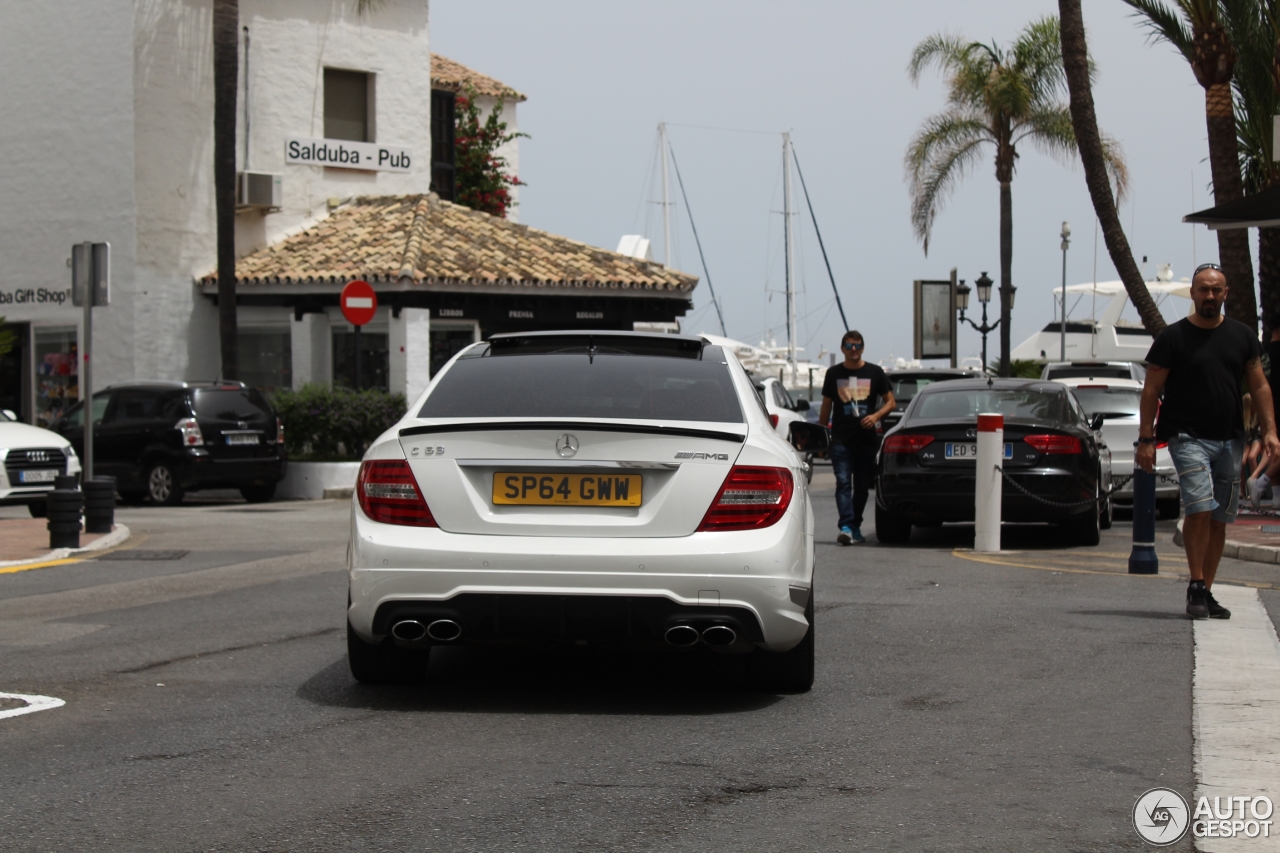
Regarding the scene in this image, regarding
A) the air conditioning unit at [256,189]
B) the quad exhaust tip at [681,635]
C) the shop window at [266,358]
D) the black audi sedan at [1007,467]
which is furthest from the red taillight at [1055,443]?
the air conditioning unit at [256,189]

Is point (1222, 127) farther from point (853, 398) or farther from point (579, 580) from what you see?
point (579, 580)

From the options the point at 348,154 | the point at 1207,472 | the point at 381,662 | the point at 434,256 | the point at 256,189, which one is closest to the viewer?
the point at 381,662

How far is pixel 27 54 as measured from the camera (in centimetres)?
2827

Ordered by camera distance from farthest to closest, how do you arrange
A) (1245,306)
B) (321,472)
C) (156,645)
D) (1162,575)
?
1. (321,472)
2. (1245,306)
3. (1162,575)
4. (156,645)

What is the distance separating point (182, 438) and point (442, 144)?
46.8 ft

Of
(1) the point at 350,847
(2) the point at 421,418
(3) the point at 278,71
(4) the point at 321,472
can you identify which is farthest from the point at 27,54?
(1) the point at 350,847

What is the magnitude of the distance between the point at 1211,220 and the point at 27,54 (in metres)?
22.1

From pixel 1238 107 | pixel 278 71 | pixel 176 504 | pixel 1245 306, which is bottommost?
pixel 176 504

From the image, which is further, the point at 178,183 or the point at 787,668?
the point at 178,183

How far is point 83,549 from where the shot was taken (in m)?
Result: 13.8

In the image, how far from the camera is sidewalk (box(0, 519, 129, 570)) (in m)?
13.1

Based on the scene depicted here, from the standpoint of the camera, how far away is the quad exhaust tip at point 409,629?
19.9 ft

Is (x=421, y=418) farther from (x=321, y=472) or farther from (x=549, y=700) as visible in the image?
(x=321, y=472)

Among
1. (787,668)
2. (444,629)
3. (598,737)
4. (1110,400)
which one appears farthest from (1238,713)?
(1110,400)
